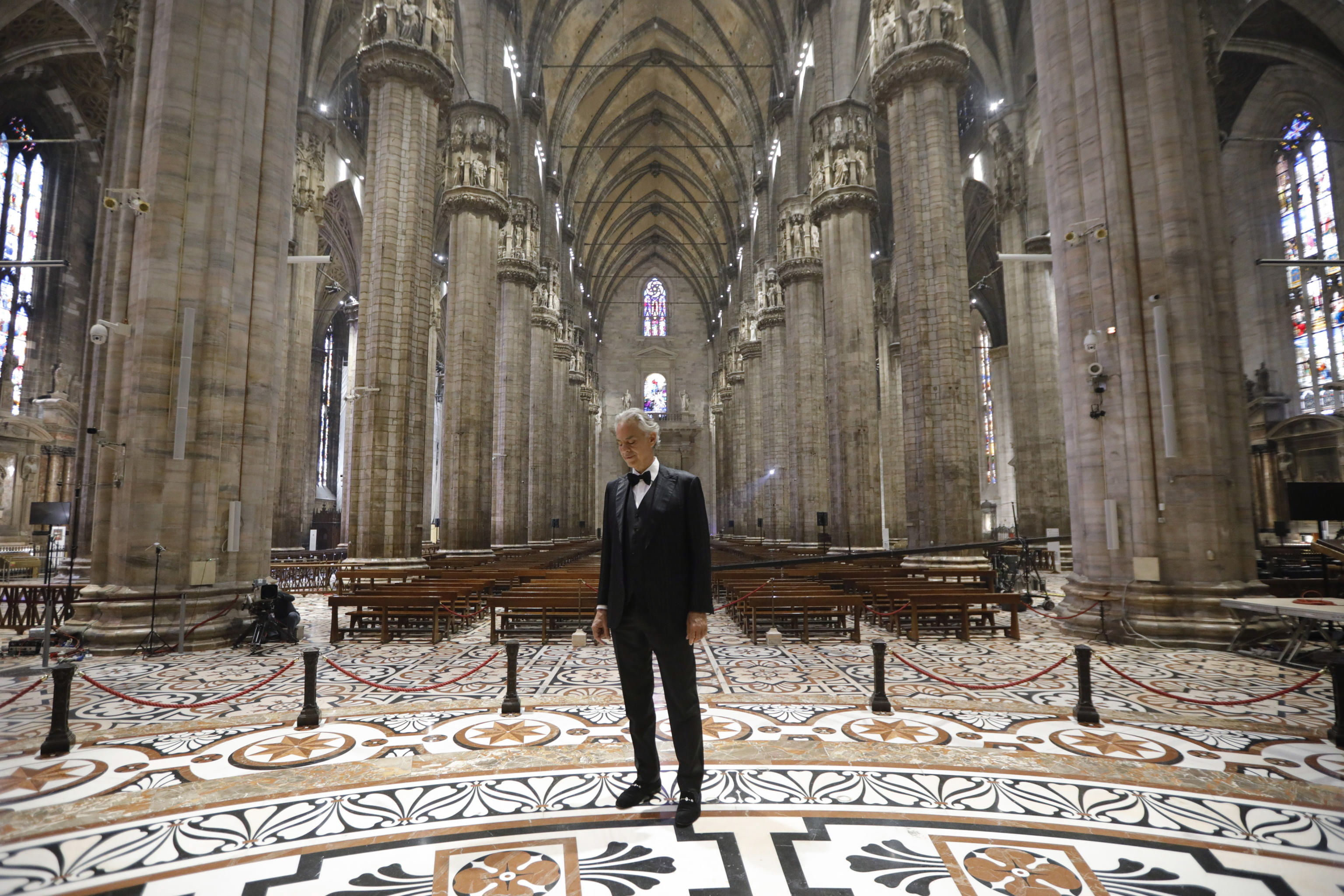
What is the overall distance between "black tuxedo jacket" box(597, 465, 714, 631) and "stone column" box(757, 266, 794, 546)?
2364 cm

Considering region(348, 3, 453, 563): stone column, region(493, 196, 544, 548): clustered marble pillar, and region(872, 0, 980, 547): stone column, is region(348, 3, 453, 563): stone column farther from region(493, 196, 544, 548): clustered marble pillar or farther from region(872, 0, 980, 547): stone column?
region(872, 0, 980, 547): stone column

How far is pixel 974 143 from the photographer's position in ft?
80.6

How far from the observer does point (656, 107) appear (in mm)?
39438

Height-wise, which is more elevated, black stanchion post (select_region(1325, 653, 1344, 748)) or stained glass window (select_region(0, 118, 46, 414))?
stained glass window (select_region(0, 118, 46, 414))

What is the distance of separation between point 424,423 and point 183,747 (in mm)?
10657

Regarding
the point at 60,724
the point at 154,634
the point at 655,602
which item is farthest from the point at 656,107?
the point at 655,602

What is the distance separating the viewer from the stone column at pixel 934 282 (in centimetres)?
1373

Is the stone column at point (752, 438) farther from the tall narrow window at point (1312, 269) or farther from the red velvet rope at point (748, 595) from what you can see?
the red velvet rope at point (748, 595)

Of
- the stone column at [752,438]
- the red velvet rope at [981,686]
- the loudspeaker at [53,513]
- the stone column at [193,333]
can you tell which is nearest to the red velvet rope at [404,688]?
the stone column at [193,333]

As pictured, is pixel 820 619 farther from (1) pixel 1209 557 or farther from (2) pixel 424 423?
(2) pixel 424 423

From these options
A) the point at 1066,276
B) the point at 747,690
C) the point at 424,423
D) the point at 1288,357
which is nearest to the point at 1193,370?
the point at 1066,276

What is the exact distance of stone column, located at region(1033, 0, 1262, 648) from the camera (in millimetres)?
7879

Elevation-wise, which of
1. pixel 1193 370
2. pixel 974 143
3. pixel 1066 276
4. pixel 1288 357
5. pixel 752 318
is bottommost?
pixel 1193 370

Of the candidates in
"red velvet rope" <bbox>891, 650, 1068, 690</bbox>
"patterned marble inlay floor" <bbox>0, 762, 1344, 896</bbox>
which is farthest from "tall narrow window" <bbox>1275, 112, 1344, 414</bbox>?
"patterned marble inlay floor" <bbox>0, 762, 1344, 896</bbox>
